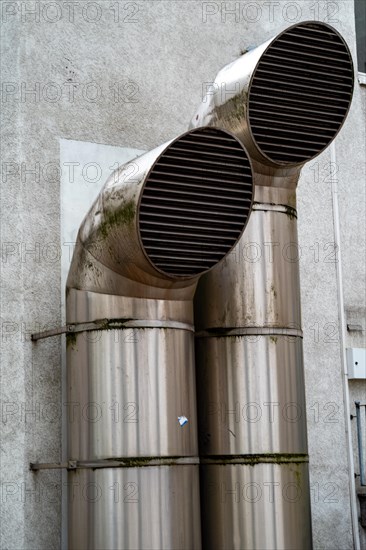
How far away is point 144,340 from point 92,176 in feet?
4.66

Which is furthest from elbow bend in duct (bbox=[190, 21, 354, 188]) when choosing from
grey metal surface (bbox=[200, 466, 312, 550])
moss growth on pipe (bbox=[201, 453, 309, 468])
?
grey metal surface (bbox=[200, 466, 312, 550])

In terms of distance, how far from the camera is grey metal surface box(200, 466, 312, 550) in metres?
6.30

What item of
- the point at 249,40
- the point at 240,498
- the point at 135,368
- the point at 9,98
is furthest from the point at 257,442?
the point at 249,40

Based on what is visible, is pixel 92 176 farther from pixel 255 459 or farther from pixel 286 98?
pixel 255 459

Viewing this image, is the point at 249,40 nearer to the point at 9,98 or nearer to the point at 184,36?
the point at 184,36

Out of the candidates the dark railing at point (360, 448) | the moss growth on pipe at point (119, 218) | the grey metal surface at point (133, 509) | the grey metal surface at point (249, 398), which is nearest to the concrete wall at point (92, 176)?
the dark railing at point (360, 448)

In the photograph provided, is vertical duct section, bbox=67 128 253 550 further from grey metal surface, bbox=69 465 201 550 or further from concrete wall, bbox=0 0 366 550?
concrete wall, bbox=0 0 366 550

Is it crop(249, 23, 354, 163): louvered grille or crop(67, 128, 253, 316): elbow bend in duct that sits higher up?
crop(249, 23, 354, 163): louvered grille

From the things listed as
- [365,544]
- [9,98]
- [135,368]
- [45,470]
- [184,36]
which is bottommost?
[365,544]

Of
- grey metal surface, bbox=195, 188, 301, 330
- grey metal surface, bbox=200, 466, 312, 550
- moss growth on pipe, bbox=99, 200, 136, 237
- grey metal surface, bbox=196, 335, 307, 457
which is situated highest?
moss growth on pipe, bbox=99, 200, 136, 237

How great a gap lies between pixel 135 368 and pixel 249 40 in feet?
10.4

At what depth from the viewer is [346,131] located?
892 centimetres

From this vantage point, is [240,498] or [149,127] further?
[149,127]

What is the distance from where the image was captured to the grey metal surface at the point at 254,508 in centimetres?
630
